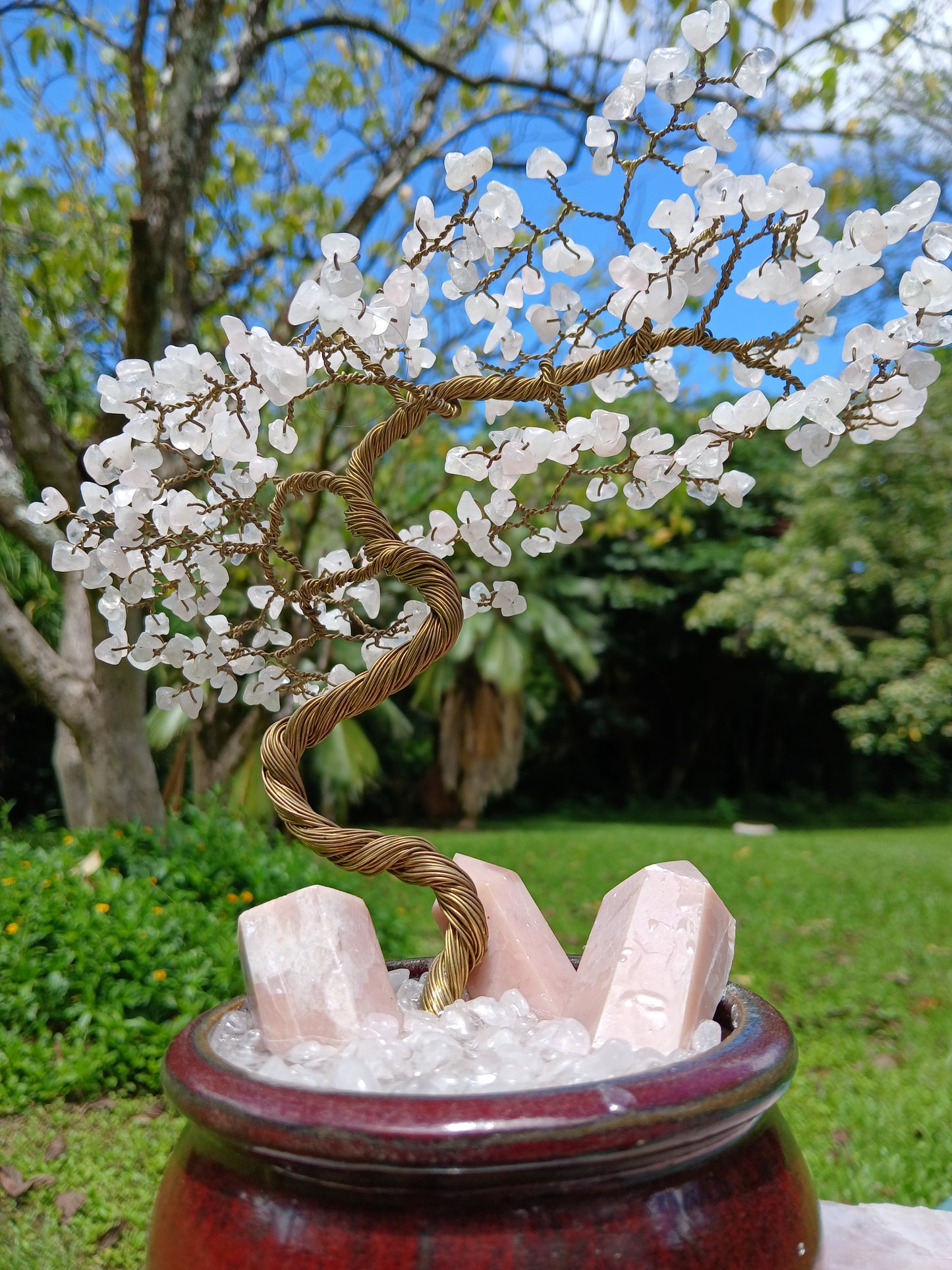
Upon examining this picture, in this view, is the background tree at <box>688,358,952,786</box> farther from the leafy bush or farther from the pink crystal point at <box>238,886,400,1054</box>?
the pink crystal point at <box>238,886,400,1054</box>

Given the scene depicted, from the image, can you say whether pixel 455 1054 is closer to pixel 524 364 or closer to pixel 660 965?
pixel 660 965

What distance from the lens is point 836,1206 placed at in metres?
1.73

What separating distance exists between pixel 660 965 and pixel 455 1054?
28 cm

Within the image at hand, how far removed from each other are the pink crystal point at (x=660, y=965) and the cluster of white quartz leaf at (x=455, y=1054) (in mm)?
39

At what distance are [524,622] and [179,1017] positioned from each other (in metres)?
10.3

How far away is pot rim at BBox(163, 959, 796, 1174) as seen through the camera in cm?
88

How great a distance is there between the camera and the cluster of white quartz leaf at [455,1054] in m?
1.06

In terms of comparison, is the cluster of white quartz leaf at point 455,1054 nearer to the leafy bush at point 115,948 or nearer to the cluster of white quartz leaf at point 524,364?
the cluster of white quartz leaf at point 524,364

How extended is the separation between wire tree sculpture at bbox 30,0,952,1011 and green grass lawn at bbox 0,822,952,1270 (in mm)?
1802

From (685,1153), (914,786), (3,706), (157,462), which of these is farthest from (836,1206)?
(914,786)

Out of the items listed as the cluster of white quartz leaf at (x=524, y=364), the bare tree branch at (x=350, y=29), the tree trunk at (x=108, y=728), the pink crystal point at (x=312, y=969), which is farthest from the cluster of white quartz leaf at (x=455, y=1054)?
the bare tree branch at (x=350, y=29)

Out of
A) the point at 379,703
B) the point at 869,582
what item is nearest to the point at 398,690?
the point at 379,703

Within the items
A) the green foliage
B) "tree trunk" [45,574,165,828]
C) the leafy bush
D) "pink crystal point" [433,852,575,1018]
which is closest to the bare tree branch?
"tree trunk" [45,574,165,828]

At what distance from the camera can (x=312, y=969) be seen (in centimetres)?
127
